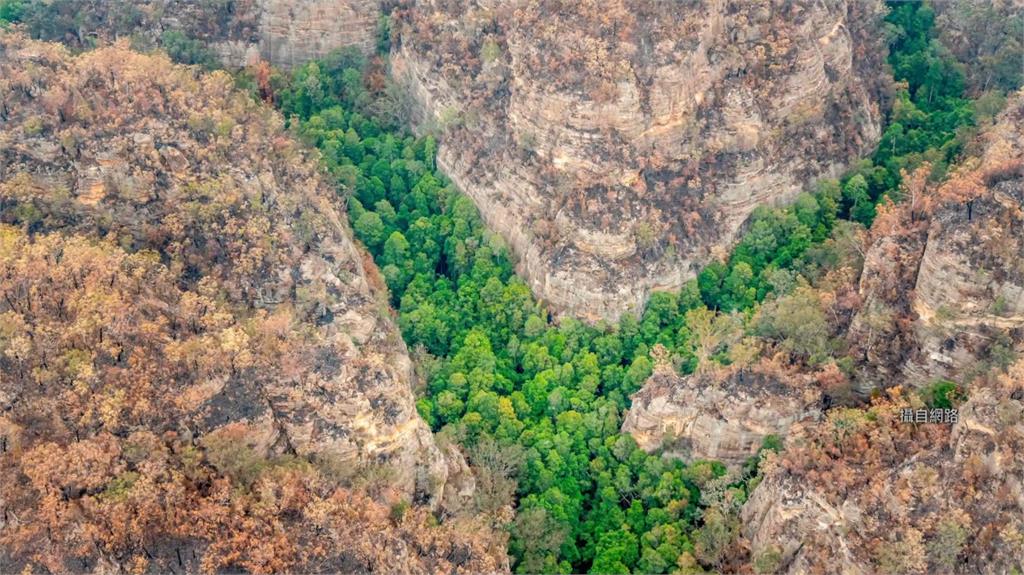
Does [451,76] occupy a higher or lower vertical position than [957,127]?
lower

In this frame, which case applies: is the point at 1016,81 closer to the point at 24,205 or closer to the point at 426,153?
the point at 426,153

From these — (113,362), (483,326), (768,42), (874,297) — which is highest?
(768,42)

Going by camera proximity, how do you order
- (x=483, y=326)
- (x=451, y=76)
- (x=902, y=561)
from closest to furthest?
(x=902, y=561)
(x=483, y=326)
(x=451, y=76)

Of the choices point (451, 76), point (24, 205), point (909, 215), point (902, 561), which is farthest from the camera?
point (451, 76)

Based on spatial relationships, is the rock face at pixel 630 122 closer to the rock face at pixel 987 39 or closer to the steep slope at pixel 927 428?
the rock face at pixel 987 39

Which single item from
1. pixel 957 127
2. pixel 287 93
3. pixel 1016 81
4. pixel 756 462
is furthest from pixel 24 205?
pixel 1016 81

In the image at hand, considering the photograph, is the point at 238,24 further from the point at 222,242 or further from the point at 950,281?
the point at 950,281

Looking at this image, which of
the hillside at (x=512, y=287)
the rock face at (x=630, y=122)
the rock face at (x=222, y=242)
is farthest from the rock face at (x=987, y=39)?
the rock face at (x=222, y=242)
